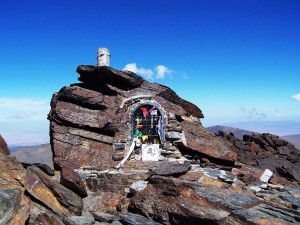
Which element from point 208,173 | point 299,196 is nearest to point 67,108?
point 208,173

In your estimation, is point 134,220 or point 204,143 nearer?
point 134,220

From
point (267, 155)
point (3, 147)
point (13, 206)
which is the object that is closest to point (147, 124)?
point (3, 147)

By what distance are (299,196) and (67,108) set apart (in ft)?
46.2

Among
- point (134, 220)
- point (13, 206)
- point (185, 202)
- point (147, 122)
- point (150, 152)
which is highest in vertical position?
point (147, 122)

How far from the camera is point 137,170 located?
17.0m

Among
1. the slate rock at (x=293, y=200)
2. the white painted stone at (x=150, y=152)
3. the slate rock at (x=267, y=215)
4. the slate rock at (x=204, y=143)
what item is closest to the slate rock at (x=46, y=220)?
the slate rock at (x=267, y=215)

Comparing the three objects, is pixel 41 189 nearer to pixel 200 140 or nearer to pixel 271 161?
pixel 200 140

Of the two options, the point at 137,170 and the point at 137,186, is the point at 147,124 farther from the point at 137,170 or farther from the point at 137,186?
the point at 137,186

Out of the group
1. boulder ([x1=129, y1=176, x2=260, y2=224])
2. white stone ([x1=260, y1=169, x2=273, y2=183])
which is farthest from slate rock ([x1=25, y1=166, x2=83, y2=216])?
white stone ([x1=260, y1=169, x2=273, y2=183])

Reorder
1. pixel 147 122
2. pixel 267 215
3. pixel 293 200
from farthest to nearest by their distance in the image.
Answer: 1. pixel 147 122
2. pixel 293 200
3. pixel 267 215

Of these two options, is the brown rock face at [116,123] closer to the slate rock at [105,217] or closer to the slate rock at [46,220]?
the slate rock at [105,217]

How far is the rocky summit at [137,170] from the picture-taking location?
35.1ft

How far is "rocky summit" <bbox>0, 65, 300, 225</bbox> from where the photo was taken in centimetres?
1069

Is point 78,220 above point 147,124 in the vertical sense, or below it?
below
